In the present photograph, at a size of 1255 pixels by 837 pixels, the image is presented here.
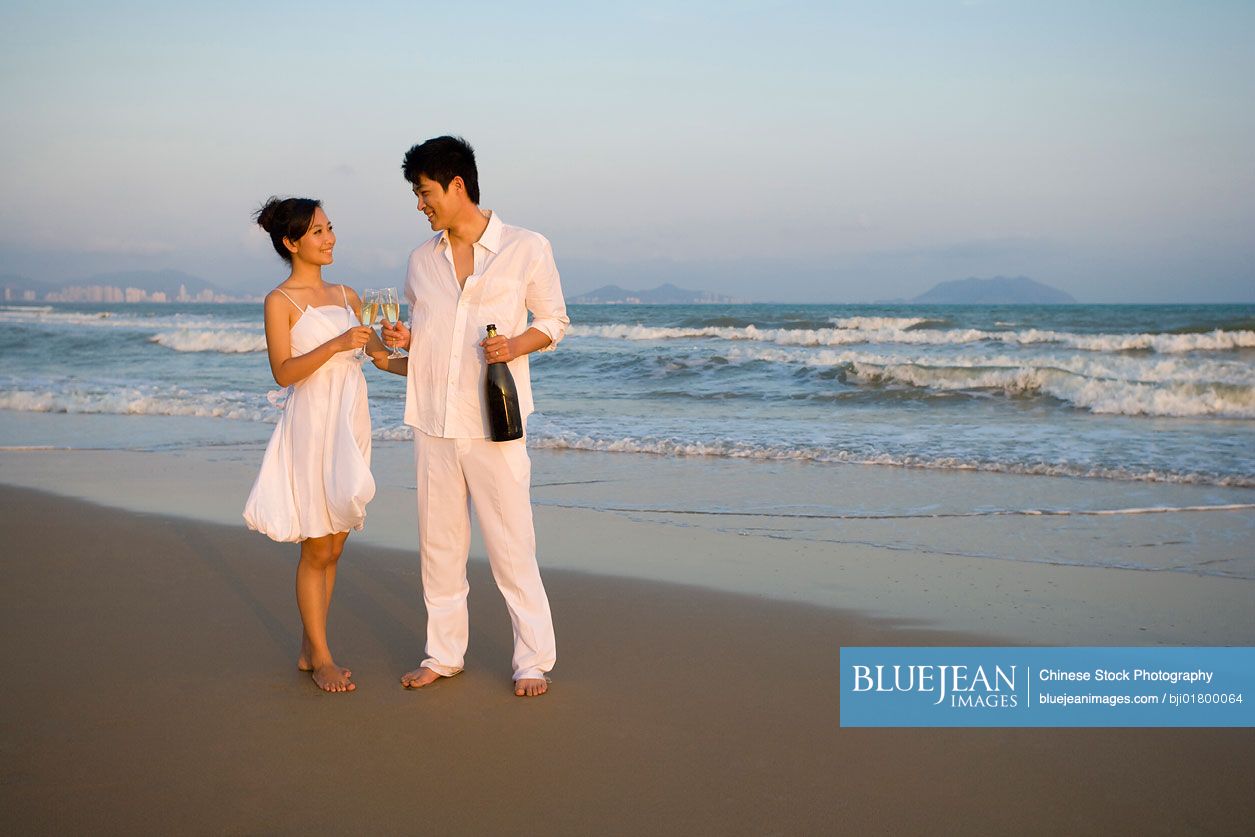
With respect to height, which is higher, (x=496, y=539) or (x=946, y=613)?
(x=496, y=539)

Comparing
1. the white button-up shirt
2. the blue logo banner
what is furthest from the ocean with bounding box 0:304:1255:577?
the white button-up shirt

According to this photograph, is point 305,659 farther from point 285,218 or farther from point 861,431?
point 861,431

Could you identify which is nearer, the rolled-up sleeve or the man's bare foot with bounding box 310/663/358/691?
the rolled-up sleeve

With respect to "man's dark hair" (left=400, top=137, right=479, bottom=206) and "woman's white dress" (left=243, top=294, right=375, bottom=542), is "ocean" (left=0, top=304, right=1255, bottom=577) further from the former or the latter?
"man's dark hair" (left=400, top=137, right=479, bottom=206)

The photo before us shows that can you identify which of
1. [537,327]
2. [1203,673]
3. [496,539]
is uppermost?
[537,327]

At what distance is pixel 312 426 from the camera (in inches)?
158

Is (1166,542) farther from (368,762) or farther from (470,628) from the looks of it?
(368,762)

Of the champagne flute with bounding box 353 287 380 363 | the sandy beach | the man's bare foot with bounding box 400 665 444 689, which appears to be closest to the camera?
the sandy beach

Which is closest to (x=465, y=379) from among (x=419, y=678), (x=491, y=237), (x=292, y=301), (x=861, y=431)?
(x=491, y=237)

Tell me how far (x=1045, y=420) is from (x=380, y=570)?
10.2 m

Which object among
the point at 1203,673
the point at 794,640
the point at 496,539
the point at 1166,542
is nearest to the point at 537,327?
the point at 496,539

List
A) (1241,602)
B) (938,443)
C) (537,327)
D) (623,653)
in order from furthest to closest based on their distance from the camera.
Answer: (938,443) < (1241,602) < (623,653) < (537,327)

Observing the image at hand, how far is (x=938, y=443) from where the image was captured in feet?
36.3

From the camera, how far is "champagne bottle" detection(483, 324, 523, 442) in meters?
3.78
